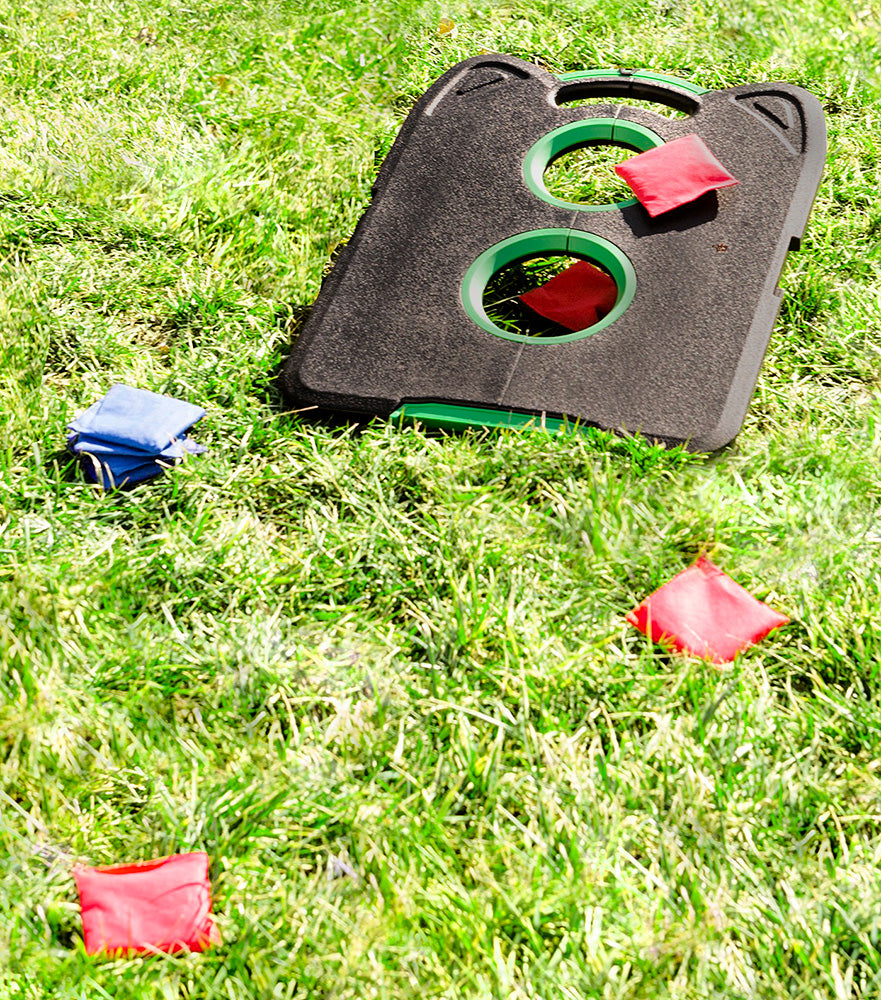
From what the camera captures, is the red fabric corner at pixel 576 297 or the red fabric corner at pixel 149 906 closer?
the red fabric corner at pixel 149 906

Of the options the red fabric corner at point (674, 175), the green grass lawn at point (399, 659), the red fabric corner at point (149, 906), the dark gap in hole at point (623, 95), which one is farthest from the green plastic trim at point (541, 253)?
the red fabric corner at point (149, 906)

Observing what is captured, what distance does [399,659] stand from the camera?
1.91 meters

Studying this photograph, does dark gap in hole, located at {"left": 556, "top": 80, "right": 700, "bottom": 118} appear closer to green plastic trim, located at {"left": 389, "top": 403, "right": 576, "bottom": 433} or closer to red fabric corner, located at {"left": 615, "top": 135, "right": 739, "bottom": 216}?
red fabric corner, located at {"left": 615, "top": 135, "right": 739, "bottom": 216}

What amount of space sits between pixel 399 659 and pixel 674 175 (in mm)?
1405

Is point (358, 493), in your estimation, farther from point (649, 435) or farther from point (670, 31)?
point (670, 31)

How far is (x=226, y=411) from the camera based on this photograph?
2375mm

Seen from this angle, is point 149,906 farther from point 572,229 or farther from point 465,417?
point 572,229

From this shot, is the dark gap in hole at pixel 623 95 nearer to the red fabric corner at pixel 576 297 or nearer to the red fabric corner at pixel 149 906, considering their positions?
the red fabric corner at pixel 576 297

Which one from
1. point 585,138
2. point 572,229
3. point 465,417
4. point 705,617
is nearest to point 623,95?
point 585,138

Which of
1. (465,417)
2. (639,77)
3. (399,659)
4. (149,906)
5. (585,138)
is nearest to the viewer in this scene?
(149,906)

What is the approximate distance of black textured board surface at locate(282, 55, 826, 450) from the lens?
2260 mm

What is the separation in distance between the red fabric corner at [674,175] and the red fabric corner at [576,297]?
0.67 feet

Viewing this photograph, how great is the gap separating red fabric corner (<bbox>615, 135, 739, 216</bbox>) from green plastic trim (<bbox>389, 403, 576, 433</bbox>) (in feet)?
2.17

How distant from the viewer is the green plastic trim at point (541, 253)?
2.40m
